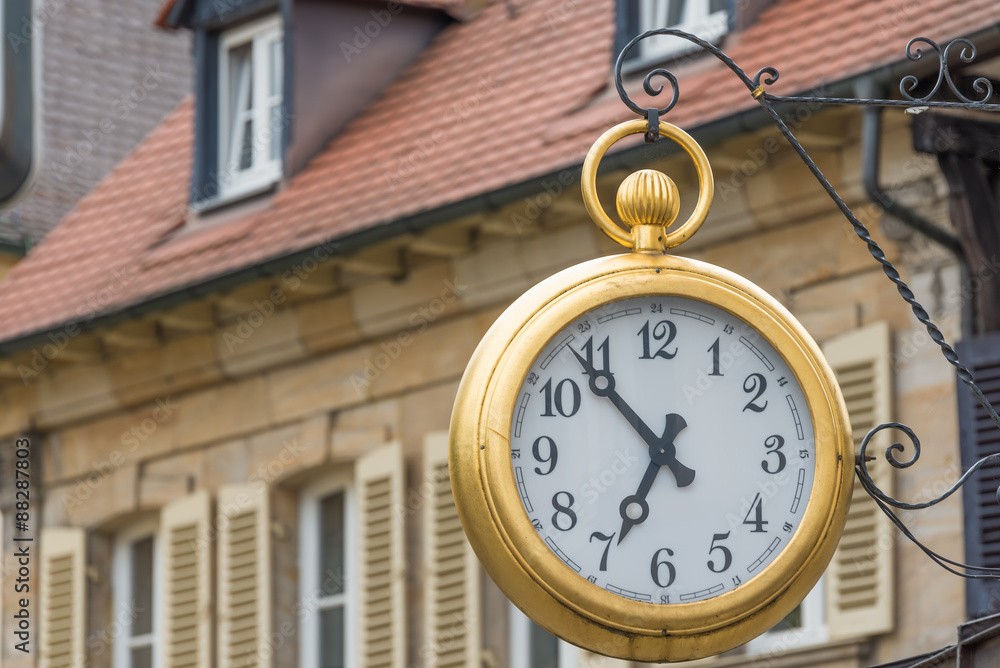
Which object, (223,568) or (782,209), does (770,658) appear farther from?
(223,568)

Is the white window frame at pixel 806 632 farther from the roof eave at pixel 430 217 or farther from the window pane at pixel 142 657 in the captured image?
the window pane at pixel 142 657

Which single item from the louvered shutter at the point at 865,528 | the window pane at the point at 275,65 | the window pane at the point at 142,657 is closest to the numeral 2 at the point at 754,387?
the louvered shutter at the point at 865,528

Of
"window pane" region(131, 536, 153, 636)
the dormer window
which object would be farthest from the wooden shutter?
the dormer window

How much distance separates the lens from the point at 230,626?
1392cm

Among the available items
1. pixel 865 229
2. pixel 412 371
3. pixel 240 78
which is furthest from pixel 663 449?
pixel 240 78

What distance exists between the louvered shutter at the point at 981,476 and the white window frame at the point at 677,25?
2450mm

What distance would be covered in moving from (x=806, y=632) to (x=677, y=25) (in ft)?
10.5

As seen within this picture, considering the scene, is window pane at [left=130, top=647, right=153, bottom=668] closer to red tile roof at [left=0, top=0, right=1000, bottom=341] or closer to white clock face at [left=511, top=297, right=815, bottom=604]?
red tile roof at [left=0, top=0, right=1000, bottom=341]

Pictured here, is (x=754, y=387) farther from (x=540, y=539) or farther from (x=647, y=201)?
(x=540, y=539)

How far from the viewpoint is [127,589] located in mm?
15039

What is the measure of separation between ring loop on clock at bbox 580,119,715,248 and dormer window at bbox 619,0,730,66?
7199mm

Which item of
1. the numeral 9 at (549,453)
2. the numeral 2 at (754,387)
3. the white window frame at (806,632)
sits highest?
the white window frame at (806,632)

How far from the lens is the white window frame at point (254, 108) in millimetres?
14336

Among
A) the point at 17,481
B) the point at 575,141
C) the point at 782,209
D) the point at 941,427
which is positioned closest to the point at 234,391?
the point at 17,481
